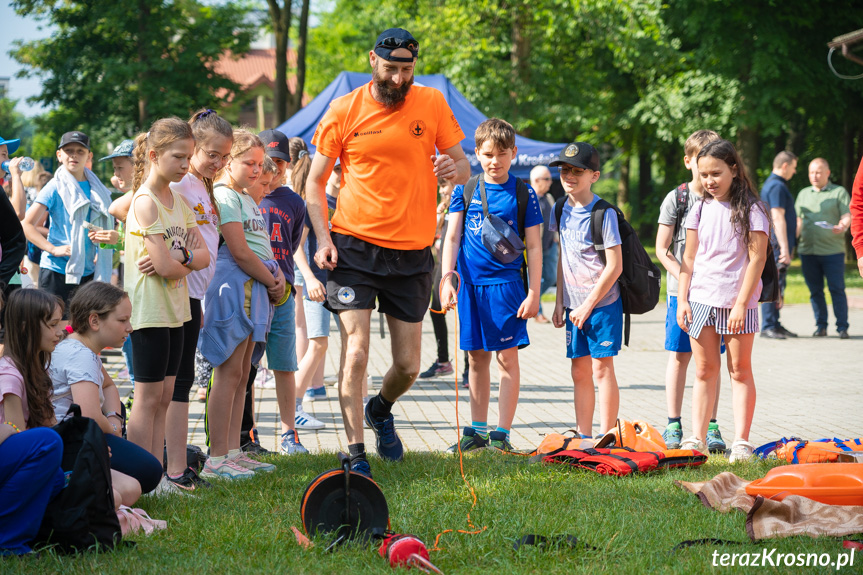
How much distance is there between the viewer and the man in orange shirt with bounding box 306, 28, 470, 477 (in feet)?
16.2

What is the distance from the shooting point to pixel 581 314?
569 centimetres

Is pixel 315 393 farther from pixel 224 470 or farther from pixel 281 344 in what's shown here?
pixel 224 470

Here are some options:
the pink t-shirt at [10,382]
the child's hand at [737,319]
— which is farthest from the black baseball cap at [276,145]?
the child's hand at [737,319]

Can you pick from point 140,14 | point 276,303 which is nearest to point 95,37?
point 140,14

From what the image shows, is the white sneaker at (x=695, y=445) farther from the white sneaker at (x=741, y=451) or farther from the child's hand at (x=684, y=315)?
the child's hand at (x=684, y=315)

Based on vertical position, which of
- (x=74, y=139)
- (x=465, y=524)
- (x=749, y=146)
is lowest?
(x=465, y=524)

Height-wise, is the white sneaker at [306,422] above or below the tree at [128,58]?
below

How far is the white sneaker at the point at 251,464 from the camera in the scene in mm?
5055

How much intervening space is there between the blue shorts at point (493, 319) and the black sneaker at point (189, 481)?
1.89m

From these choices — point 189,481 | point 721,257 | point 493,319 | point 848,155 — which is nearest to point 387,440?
point 493,319

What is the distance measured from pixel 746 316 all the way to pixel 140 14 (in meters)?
29.4

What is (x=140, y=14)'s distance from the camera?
3033 cm

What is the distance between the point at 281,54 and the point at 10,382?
25900 millimetres

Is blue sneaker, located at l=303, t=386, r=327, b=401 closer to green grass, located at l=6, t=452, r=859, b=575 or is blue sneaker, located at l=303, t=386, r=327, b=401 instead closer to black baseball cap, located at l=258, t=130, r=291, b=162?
black baseball cap, located at l=258, t=130, r=291, b=162
